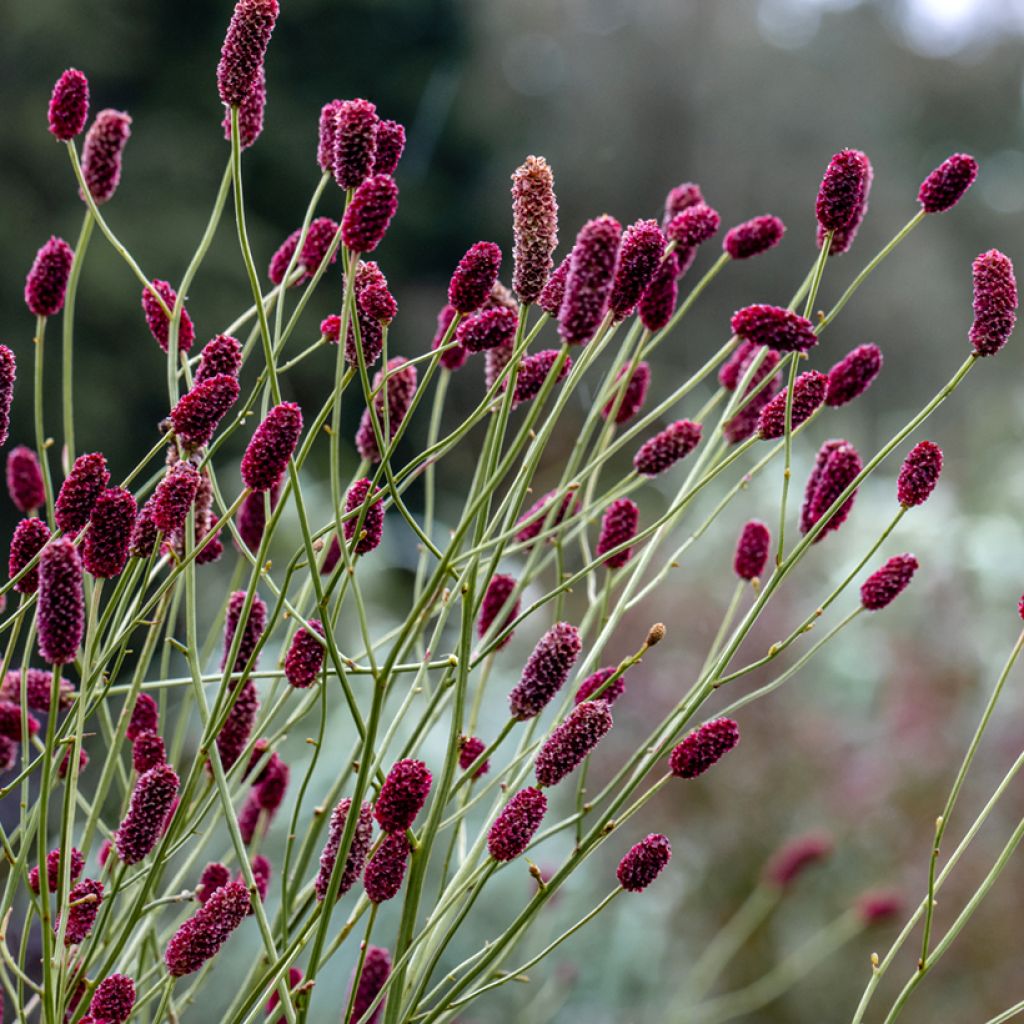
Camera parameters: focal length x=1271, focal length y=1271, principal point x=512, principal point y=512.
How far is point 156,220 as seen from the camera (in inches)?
187

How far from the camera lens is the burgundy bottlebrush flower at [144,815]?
14.7 inches

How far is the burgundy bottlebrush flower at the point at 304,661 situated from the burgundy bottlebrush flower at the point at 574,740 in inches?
3.3

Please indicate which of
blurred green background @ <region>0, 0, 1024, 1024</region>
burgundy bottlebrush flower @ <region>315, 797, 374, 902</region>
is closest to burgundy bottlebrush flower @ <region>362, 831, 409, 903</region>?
burgundy bottlebrush flower @ <region>315, 797, 374, 902</region>

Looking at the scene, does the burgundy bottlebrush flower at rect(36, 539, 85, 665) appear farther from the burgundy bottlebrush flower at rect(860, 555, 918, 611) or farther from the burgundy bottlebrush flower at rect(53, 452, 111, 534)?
the burgundy bottlebrush flower at rect(860, 555, 918, 611)

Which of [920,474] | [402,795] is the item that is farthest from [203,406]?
[920,474]

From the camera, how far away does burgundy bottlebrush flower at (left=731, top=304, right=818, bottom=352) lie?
0.37 m

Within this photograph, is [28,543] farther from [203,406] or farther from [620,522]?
[620,522]

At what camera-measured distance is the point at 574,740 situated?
39cm

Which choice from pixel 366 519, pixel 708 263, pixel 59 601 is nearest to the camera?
pixel 59 601

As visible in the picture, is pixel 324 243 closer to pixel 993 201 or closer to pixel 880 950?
pixel 880 950

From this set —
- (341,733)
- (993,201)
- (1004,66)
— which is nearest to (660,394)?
(341,733)

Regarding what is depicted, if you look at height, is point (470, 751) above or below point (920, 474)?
below

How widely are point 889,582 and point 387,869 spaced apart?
0.22 m

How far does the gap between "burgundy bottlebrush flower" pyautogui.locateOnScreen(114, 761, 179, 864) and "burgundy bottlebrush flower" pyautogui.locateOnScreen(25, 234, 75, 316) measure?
0.58 ft
